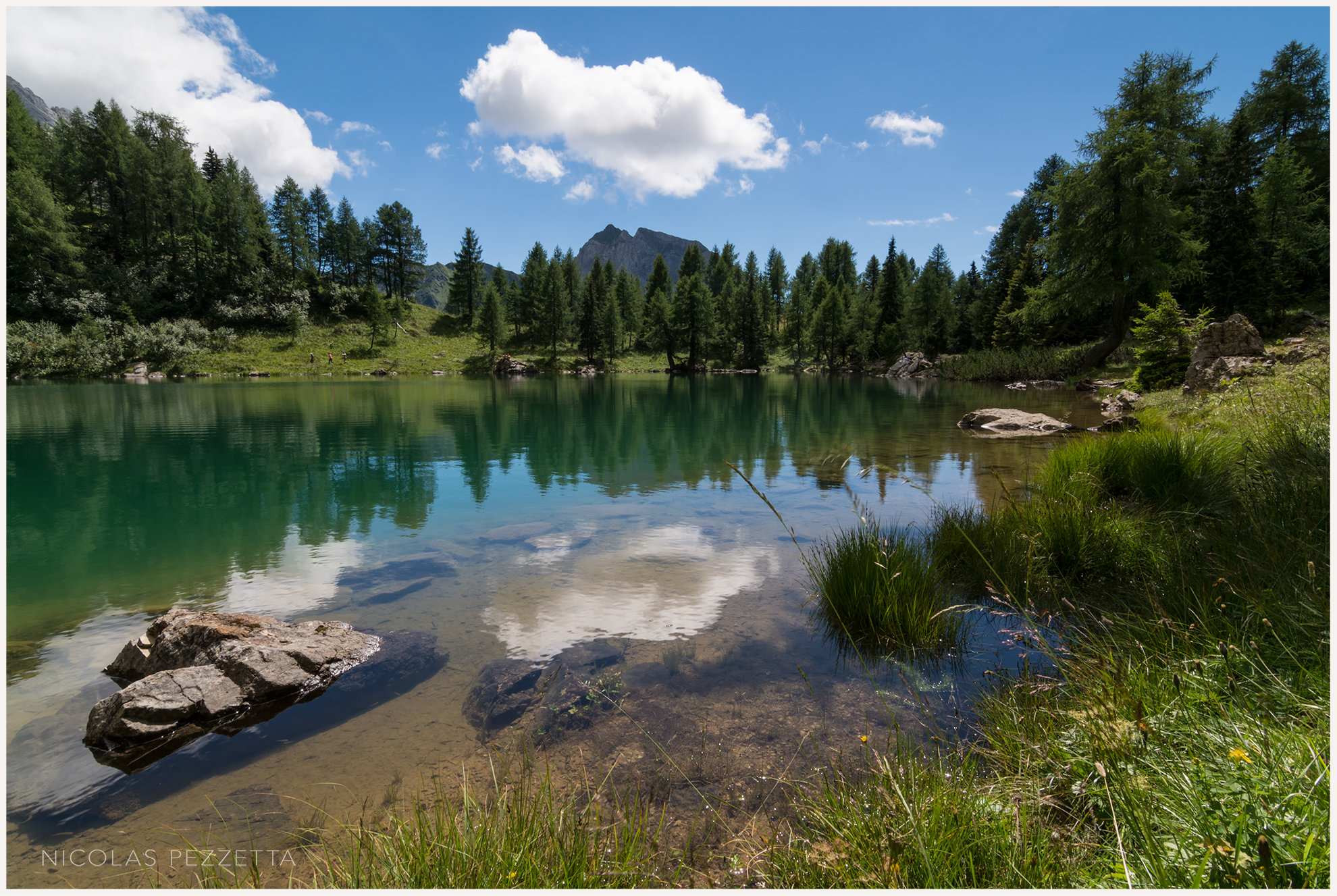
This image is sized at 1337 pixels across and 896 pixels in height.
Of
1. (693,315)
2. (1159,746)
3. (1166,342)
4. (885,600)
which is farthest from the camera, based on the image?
(693,315)

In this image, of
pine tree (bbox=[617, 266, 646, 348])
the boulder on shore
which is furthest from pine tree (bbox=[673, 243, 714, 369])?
the boulder on shore

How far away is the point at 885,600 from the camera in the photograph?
18.5 ft

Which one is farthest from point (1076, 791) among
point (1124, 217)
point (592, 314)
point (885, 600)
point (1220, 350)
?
point (592, 314)

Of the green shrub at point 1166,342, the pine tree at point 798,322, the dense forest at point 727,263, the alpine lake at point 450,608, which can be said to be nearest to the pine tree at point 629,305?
the dense forest at point 727,263

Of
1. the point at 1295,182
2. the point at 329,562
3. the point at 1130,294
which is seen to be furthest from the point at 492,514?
the point at 1295,182

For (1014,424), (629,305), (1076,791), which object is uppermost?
(629,305)

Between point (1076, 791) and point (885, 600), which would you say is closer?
point (1076, 791)

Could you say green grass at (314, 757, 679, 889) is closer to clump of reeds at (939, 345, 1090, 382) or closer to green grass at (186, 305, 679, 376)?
clump of reeds at (939, 345, 1090, 382)

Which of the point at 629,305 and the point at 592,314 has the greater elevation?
the point at 629,305

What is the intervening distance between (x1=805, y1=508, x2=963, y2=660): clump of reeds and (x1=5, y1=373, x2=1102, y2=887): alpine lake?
0.25 metres

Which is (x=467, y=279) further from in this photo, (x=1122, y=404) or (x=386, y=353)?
(x=1122, y=404)

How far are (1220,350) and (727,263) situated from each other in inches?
3928

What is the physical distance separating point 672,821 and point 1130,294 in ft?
131

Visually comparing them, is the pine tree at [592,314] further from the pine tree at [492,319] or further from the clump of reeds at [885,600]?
the clump of reeds at [885,600]
